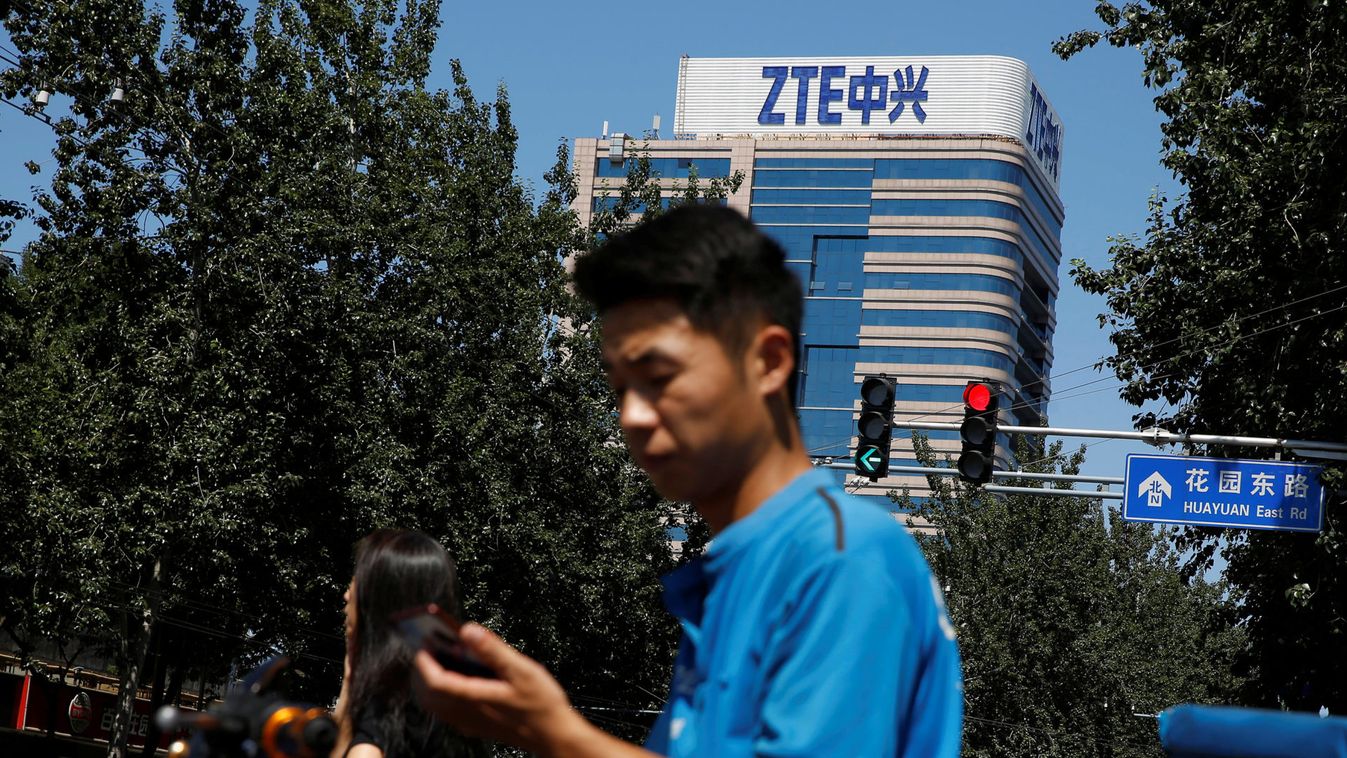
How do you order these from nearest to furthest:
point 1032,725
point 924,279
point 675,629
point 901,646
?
point 901,646 → point 675,629 → point 1032,725 → point 924,279

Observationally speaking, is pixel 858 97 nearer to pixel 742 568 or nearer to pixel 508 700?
pixel 742 568

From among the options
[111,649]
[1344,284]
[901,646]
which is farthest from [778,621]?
[111,649]

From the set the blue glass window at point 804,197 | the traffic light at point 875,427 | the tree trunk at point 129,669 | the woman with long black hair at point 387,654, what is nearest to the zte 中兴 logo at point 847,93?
the blue glass window at point 804,197

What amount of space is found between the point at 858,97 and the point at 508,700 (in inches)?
4181

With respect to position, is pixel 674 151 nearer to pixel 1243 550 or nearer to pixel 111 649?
pixel 111 649

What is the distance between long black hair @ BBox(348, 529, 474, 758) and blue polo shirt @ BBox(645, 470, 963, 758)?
1.94 meters

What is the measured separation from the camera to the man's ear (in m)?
1.92

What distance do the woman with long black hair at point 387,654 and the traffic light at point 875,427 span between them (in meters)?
13.7

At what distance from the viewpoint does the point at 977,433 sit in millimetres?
17344

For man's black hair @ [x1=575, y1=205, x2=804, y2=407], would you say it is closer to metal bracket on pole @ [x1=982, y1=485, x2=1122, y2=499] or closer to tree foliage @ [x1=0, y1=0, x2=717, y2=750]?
metal bracket on pole @ [x1=982, y1=485, x2=1122, y2=499]

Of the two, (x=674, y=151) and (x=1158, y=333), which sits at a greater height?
(x=674, y=151)

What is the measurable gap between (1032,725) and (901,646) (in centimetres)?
4731

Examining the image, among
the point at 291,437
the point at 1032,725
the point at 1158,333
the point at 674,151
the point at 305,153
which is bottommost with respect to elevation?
the point at 1032,725

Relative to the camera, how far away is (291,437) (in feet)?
93.7
